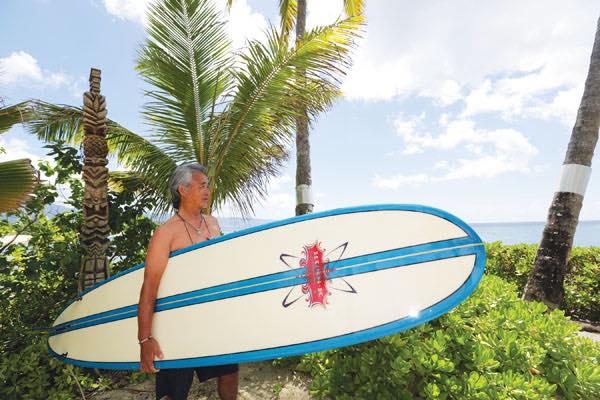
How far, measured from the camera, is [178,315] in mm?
1883

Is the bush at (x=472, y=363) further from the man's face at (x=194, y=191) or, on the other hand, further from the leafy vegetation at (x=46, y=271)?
the leafy vegetation at (x=46, y=271)

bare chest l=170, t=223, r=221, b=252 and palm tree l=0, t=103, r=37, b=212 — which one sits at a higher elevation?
palm tree l=0, t=103, r=37, b=212

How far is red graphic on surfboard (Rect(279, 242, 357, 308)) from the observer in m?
1.65

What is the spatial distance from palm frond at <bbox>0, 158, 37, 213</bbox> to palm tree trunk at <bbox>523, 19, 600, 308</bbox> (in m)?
5.43

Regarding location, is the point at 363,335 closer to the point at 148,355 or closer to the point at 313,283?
the point at 313,283

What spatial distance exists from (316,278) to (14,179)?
9.32 ft

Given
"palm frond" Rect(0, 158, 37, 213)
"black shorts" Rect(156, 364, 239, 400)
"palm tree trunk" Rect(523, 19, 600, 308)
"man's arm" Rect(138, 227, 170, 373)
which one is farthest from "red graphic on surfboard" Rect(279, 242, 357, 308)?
"palm tree trunk" Rect(523, 19, 600, 308)

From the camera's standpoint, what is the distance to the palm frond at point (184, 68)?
4.16 metres

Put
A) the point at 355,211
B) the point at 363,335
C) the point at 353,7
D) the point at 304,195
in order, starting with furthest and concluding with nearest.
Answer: the point at 353,7, the point at 304,195, the point at 355,211, the point at 363,335

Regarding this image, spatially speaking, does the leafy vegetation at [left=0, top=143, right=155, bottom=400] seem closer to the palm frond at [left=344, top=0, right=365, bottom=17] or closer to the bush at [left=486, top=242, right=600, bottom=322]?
the bush at [left=486, top=242, right=600, bottom=322]

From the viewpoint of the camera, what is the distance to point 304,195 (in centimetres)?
632

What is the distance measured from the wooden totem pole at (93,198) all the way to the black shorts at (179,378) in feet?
4.56

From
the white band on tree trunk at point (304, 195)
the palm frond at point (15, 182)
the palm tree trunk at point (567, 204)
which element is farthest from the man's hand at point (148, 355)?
the white band on tree trunk at point (304, 195)

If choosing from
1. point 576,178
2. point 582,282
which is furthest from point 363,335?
point 582,282
